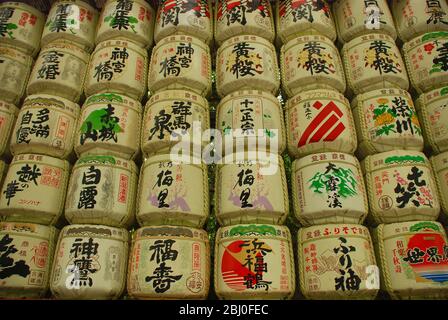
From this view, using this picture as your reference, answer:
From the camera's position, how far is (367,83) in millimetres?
3162

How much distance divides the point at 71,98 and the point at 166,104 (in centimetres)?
91

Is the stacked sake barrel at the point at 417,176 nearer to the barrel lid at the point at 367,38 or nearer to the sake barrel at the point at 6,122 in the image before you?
the barrel lid at the point at 367,38

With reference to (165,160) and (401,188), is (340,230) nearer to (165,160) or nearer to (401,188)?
(401,188)

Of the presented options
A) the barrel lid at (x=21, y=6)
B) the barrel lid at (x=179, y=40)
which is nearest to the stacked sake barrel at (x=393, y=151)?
the barrel lid at (x=179, y=40)

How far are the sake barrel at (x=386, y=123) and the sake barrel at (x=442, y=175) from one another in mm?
135

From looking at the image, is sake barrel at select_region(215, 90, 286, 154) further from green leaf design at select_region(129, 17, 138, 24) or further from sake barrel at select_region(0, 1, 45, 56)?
sake barrel at select_region(0, 1, 45, 56)

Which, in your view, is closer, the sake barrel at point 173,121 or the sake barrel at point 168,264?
the sake barrel at point 168,264

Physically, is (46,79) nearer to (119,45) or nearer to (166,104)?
(119,45)

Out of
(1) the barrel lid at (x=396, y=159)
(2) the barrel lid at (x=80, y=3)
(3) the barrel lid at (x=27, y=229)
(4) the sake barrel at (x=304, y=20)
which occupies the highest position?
(2) the barrel lid at (x=80, y=3)

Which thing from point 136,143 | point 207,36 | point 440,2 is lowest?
point 136,143

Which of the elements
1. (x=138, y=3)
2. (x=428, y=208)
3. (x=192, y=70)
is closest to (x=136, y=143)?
(x=192, y=70)

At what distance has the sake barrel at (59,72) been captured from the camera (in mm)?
3256

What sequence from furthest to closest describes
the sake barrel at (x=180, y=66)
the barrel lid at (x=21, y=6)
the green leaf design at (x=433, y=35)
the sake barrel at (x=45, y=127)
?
the barrel lid at (x=21, y=6) < the green leaf design at (x=433, y=35) < the sake barrel at (x=180, y=66) < the sake barrel at (x=45, y=127)

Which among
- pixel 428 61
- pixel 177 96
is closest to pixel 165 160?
pixel 177 96
